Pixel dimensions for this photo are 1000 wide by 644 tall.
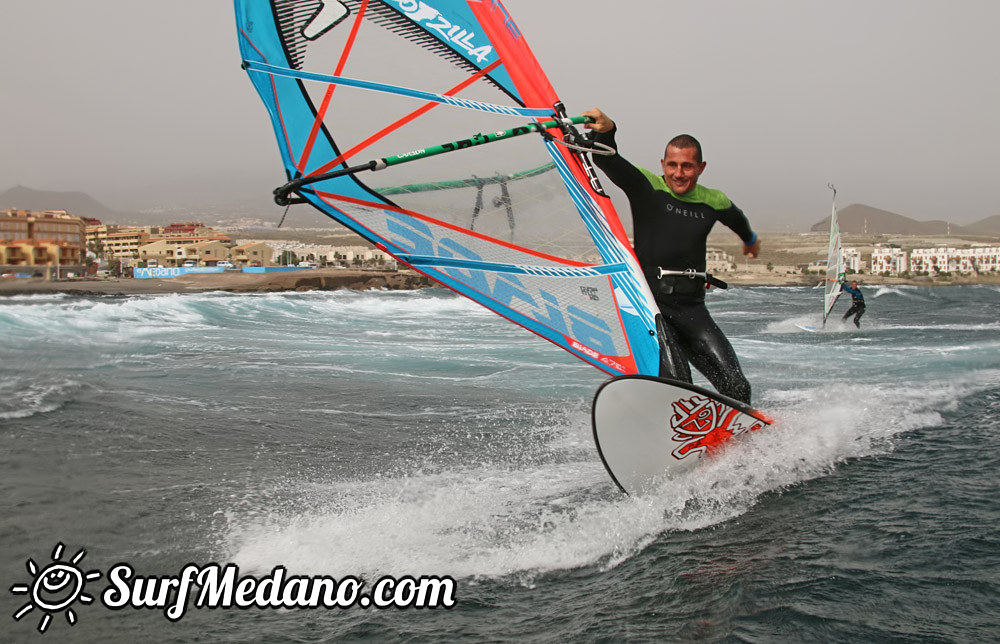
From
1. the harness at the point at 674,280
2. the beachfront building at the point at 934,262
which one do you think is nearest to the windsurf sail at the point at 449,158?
the harness at the point at 674,280

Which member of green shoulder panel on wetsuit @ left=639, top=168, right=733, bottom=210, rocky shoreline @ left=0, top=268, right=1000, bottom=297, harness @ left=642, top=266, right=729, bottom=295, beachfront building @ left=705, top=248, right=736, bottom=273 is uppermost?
beachfront building @ left=705, top=248, right=736, bottom=273

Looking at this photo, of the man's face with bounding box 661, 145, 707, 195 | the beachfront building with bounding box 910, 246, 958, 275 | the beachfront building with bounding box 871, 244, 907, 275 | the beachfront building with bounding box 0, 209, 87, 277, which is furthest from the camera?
the beachfront building with bounding box 871, 244, 907, 275

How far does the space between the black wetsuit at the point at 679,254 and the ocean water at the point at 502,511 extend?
593 millimetres

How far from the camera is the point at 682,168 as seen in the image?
4508 millimetres

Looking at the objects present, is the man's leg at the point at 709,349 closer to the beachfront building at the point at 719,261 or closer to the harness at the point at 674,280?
the harness at the point at 674,280

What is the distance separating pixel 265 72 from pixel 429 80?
1037 mm

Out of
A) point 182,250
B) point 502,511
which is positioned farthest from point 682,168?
point 182,250

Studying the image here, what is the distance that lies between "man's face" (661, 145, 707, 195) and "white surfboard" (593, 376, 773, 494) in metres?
1.25

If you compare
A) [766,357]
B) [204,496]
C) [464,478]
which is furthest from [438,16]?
[766,357]

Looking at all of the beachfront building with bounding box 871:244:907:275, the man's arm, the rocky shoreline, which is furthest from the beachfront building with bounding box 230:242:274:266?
the beachfront building with bounding box 871:244:907:275

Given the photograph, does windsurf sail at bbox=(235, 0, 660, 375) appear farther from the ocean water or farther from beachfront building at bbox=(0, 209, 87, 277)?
beachfront building at bbox=(0, 209, 87, 277)

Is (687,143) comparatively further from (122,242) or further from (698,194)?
(122,242)

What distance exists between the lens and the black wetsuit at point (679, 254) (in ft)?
15.0

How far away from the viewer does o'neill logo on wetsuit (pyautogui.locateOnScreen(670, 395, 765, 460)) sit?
4324 millimetres
